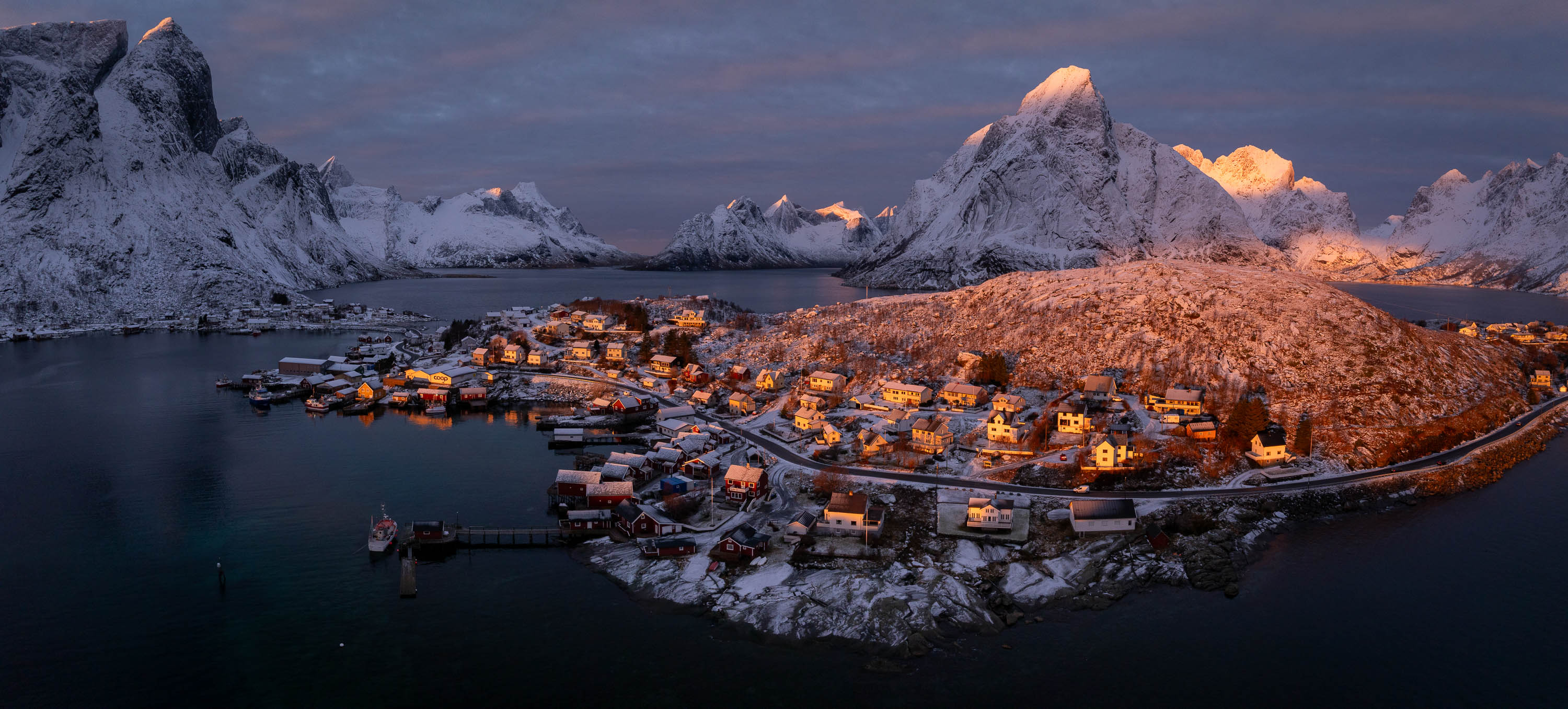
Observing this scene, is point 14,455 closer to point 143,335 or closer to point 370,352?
point 370,352

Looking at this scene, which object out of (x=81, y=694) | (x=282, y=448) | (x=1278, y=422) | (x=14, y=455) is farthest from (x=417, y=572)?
(x=1278, y=422)

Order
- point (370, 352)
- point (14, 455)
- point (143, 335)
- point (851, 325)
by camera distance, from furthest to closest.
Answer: point (143, 335) < point (370, 352) < point (851, 325) < point (14, 455)

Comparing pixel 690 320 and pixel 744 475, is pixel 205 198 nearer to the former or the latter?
pixel 690 320

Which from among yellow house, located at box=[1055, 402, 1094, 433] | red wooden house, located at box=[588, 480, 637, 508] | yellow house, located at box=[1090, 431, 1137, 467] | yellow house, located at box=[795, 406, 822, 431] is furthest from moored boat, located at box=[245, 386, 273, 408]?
yellow house, located at box=[1090, 431, 1137, 467]

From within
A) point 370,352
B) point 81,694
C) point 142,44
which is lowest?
point 81,694

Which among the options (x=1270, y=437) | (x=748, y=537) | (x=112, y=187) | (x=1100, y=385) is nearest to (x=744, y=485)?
(x=748, y=537)

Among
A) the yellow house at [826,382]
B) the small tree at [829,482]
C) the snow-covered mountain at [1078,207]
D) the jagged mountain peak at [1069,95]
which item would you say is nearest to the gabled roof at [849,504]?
the small tree at [829,482]

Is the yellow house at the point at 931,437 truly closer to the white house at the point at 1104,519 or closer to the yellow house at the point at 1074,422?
the yellow house at the point at 1074,422
